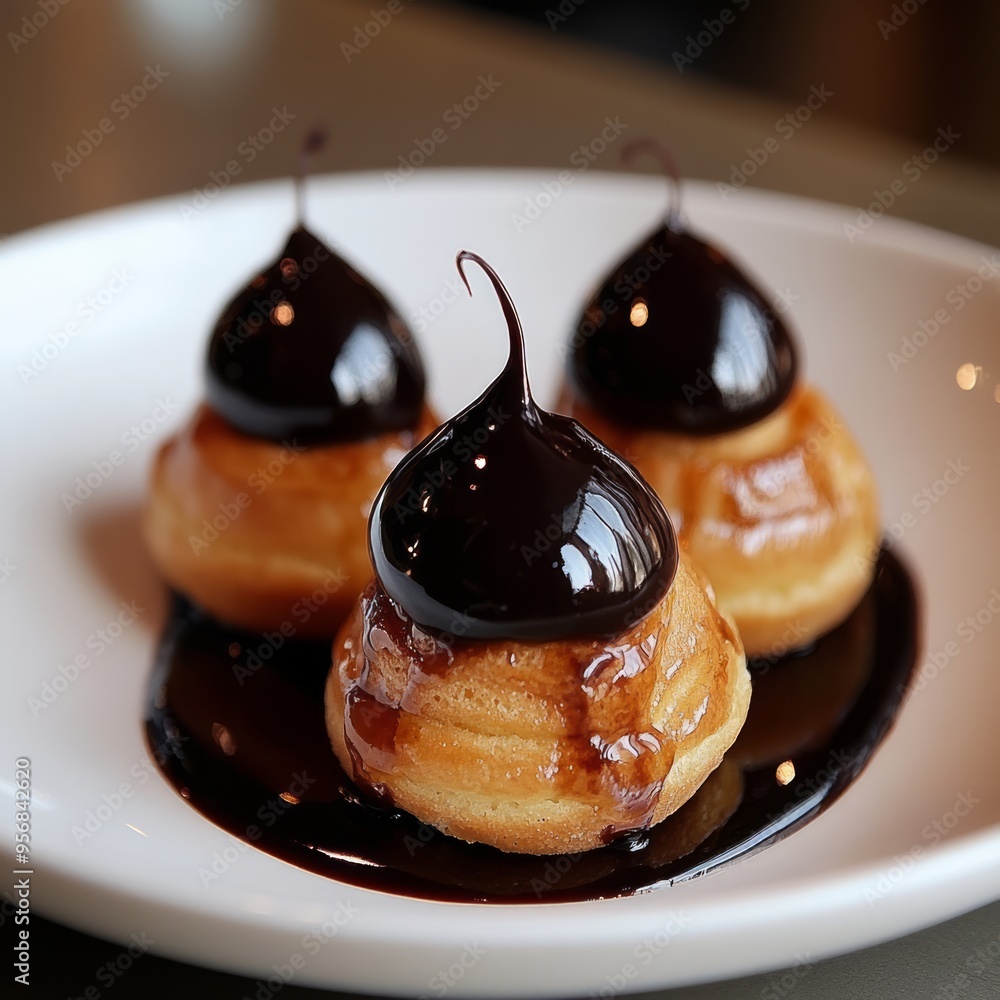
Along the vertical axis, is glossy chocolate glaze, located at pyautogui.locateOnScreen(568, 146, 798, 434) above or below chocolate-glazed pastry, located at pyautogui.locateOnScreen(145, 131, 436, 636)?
above

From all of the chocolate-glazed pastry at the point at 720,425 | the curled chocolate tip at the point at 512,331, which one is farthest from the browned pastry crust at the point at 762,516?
the curled chocolate tip at the point at 512,331

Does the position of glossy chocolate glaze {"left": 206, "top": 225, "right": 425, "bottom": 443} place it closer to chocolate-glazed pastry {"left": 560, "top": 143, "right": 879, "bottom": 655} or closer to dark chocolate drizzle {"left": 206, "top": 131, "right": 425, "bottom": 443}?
dark chocolate drizzle {"left": 206, "top": 131, "right": 425, "bottom": 443}

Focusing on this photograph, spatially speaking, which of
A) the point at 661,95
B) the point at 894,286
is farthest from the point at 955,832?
the point at 661,95

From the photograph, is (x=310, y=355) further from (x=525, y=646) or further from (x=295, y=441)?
(x=525, y=646)

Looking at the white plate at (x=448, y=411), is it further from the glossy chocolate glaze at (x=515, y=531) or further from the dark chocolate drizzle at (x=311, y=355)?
the dark chocolate drizzle at (x=311, y=355)

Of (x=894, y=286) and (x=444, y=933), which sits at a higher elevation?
(x=894, y=286)

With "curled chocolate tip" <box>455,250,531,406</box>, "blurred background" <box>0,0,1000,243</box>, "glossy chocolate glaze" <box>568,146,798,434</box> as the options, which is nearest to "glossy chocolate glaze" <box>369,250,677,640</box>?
"curled chocolate tip" <box>455,250,531,406</box>

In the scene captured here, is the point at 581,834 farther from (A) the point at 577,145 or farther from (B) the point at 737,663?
(A) the point at 577,145
